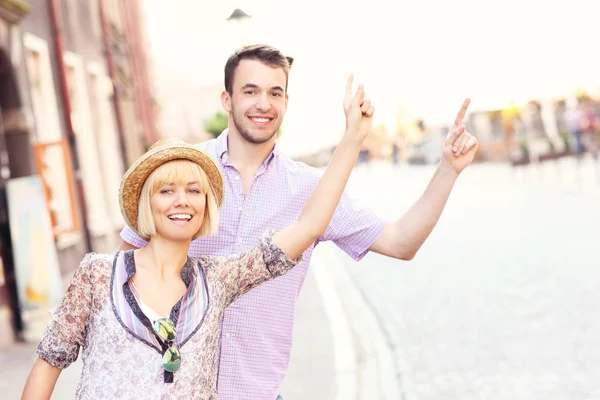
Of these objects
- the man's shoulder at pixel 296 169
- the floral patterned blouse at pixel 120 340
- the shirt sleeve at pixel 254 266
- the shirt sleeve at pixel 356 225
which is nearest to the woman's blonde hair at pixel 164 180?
the floral patterned blouse at pixel 120 340

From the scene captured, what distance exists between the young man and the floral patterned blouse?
0.42 m

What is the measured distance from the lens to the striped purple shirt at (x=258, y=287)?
3004 millimetres

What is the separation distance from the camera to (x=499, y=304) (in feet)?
30.3

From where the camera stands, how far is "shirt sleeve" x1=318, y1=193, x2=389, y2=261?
3.32 meters

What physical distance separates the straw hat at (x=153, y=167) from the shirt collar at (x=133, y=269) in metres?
0.10

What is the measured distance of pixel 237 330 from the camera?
3057 mm

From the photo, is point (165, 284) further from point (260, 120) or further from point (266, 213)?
point (260, 120)

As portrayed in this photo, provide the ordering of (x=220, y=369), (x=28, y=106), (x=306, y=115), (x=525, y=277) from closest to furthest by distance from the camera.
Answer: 1. (x=220, y=369)
2. (x=525, y=277)
3. (x=28, y=106)
4. (x=306, y=115)

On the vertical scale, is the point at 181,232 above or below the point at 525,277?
above

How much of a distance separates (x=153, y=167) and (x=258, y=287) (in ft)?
2.36

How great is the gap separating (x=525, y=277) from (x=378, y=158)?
255 feet

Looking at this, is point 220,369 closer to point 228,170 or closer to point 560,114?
point 228,170

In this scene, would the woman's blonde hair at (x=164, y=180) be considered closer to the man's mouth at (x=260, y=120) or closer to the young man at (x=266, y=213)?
the young man at (x=266, y=213)

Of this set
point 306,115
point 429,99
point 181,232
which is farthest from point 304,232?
point 306,115
